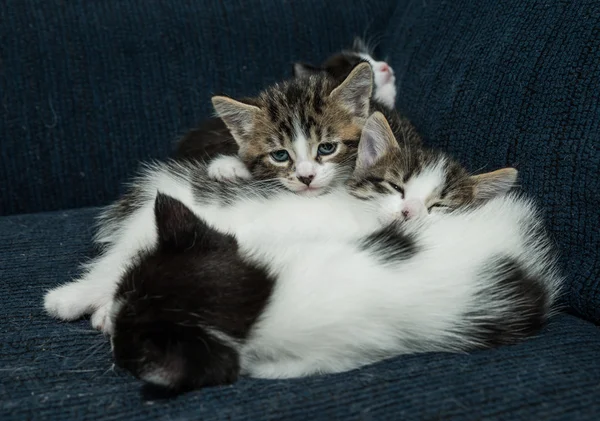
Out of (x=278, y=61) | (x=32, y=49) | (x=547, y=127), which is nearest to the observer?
(x=547, y=127)

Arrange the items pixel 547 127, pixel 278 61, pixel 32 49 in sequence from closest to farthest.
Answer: pixel 547 127 → pixel 32 49 → pixel 278 61

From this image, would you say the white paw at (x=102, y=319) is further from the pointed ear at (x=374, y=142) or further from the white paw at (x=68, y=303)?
the pointed ear at (x=374, y=142)

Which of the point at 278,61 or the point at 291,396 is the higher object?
the point at 278,61

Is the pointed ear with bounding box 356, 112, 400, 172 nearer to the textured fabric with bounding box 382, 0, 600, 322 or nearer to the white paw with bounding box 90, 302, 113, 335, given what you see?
the textured fabric with bounding box 382, 0, 600, 322

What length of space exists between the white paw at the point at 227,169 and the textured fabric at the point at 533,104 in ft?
1.70

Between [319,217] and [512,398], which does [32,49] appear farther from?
[512,398]

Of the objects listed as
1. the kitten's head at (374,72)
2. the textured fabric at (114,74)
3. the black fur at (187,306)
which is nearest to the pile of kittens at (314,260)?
the black fur at (187,306)

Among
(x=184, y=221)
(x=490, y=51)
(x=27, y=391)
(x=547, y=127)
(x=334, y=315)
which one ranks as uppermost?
(x=490, y=51)

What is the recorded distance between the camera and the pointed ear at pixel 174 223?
1.08m

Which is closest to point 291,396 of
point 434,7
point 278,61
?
point 434,7

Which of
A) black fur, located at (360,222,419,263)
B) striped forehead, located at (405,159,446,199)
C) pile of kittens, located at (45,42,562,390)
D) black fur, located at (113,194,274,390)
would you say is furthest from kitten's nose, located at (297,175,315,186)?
black fur, located at (113,194,274,390)

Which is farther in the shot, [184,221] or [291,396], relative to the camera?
[184,221]

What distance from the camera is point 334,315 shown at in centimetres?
103

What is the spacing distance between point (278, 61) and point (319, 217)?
106 centimetres
